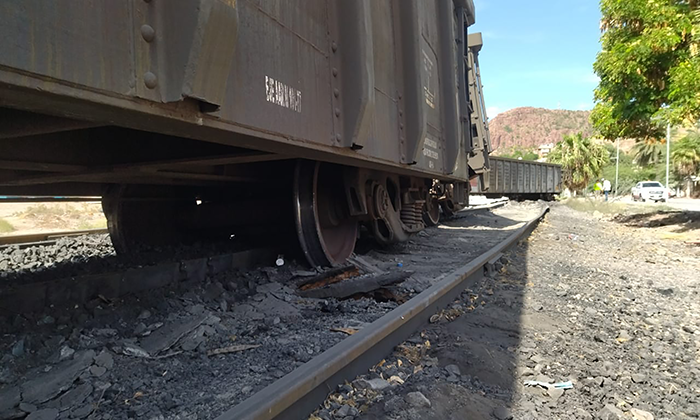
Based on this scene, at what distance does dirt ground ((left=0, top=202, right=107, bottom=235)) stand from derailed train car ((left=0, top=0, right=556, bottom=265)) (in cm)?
1148

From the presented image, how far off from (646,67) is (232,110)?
13040 millimetres

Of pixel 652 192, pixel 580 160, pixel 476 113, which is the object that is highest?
pixel 580 160

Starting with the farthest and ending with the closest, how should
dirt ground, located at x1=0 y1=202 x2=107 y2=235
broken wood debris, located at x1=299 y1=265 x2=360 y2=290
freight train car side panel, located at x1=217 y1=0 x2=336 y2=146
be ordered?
dirt ground, located at x1=0 y1=202 x2=107 y2=235 → broken wood debris, located at x1=299 y1=265 x2=360 y2=290 → freight train car side panel, located at x1=217 y1=0 x2=336 y2=146

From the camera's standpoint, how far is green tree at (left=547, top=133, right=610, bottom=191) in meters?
44.7

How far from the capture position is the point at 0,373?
7.10 ft

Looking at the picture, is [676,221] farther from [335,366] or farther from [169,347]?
[169,347]

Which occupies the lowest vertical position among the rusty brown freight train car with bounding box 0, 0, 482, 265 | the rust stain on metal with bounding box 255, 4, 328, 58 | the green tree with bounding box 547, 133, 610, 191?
the rusty brown freight train car with bounding box 0, 0, 482, 265

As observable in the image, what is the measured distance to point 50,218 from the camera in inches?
653

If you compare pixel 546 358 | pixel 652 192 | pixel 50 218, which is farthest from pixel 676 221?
pixel 652 192

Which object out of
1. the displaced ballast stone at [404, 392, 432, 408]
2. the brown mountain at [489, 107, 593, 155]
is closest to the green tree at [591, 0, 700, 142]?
the displaced ballast stone at [404, 392, 432, 408]

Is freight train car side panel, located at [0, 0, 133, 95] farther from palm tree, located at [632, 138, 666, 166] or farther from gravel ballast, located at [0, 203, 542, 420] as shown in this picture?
palm tree, located at [632, 138, 666, 166]

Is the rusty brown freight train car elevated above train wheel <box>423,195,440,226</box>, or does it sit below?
above

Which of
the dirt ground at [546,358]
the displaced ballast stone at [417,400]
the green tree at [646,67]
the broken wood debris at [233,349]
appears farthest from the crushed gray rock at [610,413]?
the green tree at [646,67]

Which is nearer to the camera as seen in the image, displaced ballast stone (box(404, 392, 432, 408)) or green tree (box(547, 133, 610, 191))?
displaced ballast stone (box(404, 392, 432, 408))
